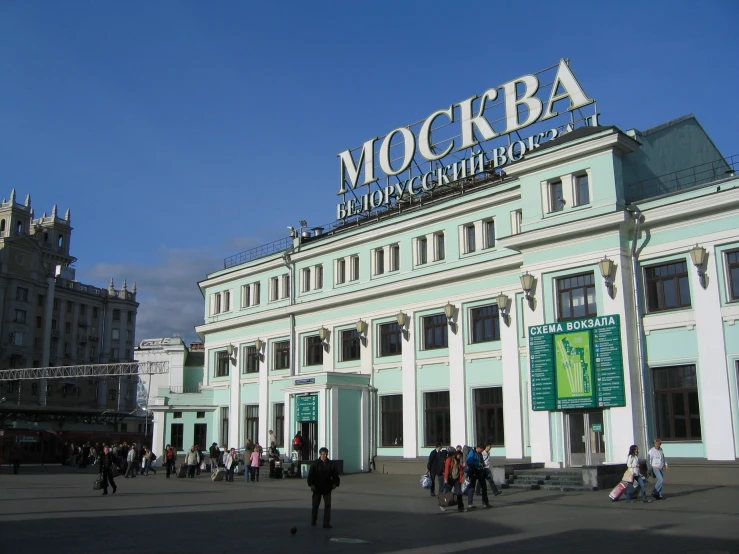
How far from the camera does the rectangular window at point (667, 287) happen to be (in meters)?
25.0

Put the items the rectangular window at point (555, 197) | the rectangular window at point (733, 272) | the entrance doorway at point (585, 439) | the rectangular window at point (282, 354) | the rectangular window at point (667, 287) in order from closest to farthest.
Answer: the rectangular window at point (733, 272) → the rectangular window at point (667, 287) → the entrance doorway at point (585, 439) → the rectangular window at point (555, 197) → the rectangular window at point (282, 354)

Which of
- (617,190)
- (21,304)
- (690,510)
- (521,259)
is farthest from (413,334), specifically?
(21,304)

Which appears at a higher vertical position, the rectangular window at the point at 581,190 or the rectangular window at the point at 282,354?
the rectangular window at the point at 581,190

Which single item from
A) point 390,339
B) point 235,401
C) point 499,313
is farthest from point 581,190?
point 235,401

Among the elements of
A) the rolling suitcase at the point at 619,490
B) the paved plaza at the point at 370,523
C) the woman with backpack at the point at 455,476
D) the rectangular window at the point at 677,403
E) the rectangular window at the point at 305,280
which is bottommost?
the paved plaza at the point at 370,523

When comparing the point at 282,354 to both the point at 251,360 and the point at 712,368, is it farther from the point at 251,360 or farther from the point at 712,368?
the point at 712,368

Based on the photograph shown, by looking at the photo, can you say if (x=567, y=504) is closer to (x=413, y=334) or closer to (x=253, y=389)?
(x=413, y=334)

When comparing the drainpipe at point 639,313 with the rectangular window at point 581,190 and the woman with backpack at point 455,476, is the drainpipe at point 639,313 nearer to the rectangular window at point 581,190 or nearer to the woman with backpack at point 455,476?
the rectangular window at point 581,190

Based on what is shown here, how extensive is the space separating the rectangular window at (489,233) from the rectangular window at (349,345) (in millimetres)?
8967

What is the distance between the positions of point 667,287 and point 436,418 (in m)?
12.2

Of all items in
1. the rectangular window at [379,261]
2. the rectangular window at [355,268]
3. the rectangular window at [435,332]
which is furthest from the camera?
the rectangular window at [355,268]

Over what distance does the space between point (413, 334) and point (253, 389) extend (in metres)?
12.8

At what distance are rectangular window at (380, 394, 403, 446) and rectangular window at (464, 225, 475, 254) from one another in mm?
7725

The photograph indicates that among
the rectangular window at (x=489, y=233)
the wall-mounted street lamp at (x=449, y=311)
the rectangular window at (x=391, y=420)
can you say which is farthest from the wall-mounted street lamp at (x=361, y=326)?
the rectangular window at (x=489, y=233)
